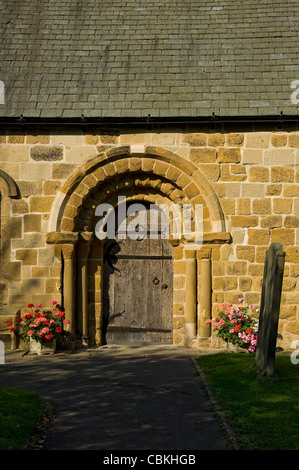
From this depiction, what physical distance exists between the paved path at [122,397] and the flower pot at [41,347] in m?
0.17

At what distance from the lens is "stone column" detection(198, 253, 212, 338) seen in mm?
9820

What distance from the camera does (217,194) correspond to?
32.4ft

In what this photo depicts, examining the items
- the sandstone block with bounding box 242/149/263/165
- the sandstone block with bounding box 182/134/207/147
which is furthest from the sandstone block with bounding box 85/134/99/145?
the sandstone block with bounding box 242/149/263/165

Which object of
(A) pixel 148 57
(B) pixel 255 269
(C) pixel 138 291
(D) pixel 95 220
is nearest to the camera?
(B) pixel 255 269

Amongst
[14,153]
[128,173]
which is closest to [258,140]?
[128,173]

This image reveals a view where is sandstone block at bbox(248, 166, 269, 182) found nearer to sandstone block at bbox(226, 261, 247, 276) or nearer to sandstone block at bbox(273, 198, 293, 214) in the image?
sandstone block at bbox(273, 198, 293, 214)

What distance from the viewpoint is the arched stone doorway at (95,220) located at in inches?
388

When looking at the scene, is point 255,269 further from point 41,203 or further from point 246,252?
point 41,203

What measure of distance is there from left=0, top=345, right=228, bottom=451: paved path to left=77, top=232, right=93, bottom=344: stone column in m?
0.50

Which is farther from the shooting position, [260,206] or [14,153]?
[14,153]

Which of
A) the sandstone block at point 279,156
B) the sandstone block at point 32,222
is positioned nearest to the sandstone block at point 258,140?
the sandstone block at point 279,156

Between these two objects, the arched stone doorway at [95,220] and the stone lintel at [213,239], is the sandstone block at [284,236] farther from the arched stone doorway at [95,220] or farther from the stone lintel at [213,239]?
the arched stone doorway at [95,220]

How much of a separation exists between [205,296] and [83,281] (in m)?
2.13
